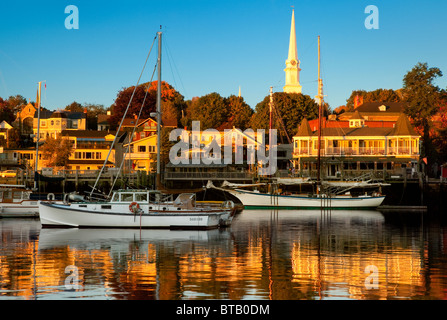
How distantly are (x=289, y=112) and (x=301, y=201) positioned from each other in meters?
51.3

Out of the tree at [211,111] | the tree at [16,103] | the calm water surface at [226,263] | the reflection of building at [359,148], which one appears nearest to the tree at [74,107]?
the tree at [16,103]

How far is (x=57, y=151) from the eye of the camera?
4225 inches

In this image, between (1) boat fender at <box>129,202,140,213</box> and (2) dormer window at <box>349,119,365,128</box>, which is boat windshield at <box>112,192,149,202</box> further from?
(2) dormer window at <box>349,119,365,128</box>

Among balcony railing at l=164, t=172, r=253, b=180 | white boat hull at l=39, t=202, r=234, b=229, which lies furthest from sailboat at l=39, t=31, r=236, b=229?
balcony railing at l=164, t=172, r=253, b=180

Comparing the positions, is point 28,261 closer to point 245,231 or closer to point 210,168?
point 245,231

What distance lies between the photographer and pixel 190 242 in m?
39.9

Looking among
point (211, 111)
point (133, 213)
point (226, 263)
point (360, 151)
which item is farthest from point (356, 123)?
point (226, 263)

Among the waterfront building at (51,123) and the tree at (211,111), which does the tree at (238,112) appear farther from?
the waterfront building at (51,123)

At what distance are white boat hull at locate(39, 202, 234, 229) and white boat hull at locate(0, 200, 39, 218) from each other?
12.2 m

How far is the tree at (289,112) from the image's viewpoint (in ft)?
399

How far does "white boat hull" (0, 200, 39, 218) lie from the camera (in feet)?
190
